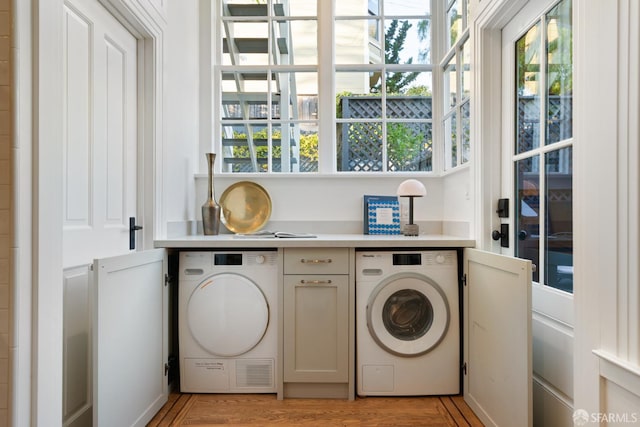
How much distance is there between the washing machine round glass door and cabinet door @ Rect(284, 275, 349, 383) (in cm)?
16

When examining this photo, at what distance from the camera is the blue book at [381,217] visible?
257 cm

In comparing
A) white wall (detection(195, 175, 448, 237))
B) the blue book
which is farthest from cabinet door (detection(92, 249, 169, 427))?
the blue book

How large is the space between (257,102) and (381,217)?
53.4 inches

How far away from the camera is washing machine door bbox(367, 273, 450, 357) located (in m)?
2.00

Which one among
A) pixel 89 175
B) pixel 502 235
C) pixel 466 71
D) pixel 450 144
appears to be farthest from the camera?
pixel 450 144

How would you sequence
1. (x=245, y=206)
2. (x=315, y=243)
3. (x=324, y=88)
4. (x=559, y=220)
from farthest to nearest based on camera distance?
(x=324, y=88) < (x=245, y=206) < (x=315, y=243) < (x=559, y=220)

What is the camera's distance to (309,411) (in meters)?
1.91

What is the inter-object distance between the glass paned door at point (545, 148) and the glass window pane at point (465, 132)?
41cm

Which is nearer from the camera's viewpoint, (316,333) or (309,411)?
(309,411)

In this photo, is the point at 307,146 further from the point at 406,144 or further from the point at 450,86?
the point at 450,86

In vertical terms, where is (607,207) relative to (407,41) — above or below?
below

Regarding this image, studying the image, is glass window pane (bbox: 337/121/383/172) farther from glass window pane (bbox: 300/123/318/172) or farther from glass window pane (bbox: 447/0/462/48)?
glass window pane (bbox: 447/0/462/48)

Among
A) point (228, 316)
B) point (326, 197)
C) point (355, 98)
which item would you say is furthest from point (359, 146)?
point (228, 316)

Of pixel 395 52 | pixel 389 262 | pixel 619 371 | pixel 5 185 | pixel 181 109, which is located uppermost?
pixel 395 52
